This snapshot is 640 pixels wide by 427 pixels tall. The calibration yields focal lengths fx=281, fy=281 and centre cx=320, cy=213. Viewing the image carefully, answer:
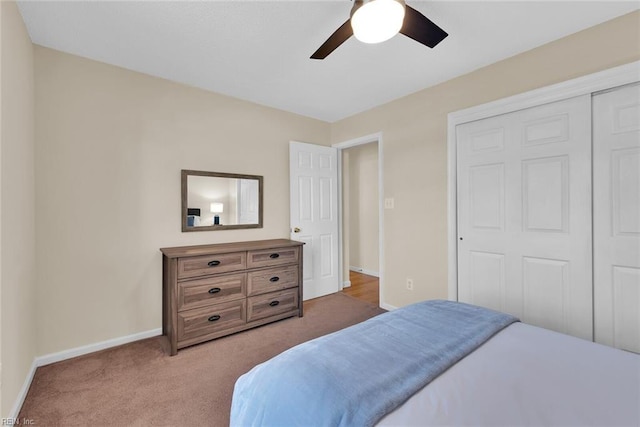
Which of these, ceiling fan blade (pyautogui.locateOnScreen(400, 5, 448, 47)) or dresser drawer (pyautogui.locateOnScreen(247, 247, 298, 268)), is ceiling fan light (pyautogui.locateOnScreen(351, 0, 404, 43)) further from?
dresser drawer (pyautogui.locateOnScreen(247, 247, 298, 268))

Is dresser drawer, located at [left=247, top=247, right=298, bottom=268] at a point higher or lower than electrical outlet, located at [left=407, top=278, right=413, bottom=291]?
higher

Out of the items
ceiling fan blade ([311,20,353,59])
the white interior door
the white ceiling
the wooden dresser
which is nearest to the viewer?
ceiling fan blade ([311,20,353,59])

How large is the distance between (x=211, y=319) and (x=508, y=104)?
3171 mm

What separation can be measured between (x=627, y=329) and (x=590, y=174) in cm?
106

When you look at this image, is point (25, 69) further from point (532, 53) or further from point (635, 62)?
point (635, 62)

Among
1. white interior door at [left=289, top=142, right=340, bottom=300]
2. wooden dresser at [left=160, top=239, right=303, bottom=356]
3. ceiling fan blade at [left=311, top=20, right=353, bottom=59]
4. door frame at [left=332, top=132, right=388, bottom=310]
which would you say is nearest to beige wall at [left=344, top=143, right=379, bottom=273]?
door frame at [left=332, top=132, right=388, bottom=310]

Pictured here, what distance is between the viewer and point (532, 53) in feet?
7.31

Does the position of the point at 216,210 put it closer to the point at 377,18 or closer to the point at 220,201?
the point at 220,201

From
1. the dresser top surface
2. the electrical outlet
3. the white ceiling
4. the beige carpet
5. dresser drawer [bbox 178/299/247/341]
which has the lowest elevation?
the beige carpet

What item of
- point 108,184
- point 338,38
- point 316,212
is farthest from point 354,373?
point 316,212

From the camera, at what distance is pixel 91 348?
2.35 meters

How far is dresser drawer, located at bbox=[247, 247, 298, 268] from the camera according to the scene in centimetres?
279

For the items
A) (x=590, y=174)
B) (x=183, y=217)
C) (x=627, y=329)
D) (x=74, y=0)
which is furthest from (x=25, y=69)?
(x=627, y=329)

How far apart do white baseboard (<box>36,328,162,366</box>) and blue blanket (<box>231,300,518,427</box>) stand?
1.98 m
